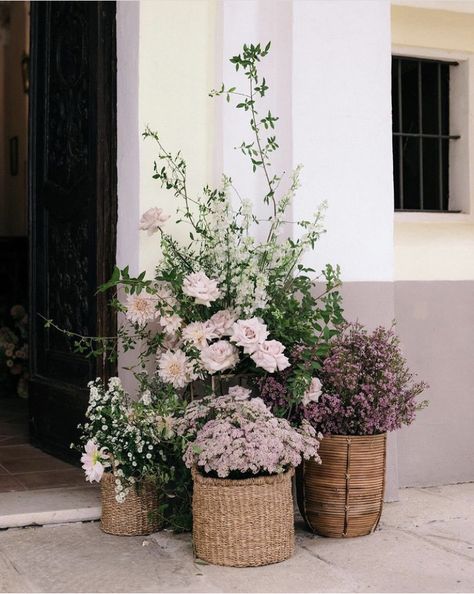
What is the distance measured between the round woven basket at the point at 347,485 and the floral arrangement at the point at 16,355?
399 centimetres

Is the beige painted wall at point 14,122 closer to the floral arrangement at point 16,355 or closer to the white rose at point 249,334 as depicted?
the floral arrangement at point 16,355

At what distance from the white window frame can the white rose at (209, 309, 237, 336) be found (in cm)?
182

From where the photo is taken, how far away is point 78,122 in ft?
16.8

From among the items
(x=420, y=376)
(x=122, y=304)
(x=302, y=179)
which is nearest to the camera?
(x=122, y=304)

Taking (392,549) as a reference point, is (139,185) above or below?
above

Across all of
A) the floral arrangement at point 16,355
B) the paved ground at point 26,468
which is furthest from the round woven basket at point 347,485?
the floral arrangement at point 16,355

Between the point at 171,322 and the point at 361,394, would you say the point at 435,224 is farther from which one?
the point at 171,322

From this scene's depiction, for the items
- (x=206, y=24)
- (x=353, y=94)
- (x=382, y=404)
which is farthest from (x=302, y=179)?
(x=382, y=404)

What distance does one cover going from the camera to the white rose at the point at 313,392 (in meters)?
3.91

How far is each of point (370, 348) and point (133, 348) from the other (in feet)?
3.53

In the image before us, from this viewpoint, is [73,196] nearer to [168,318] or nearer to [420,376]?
[168,318]

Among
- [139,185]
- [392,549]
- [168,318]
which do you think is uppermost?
[139,185]

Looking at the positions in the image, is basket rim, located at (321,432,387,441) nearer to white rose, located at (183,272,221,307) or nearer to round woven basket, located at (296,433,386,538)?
round woven basket, located at (296,433,386,538)

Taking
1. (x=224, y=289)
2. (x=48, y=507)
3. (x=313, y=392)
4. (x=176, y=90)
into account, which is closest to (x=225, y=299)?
(x=224, y=289)
